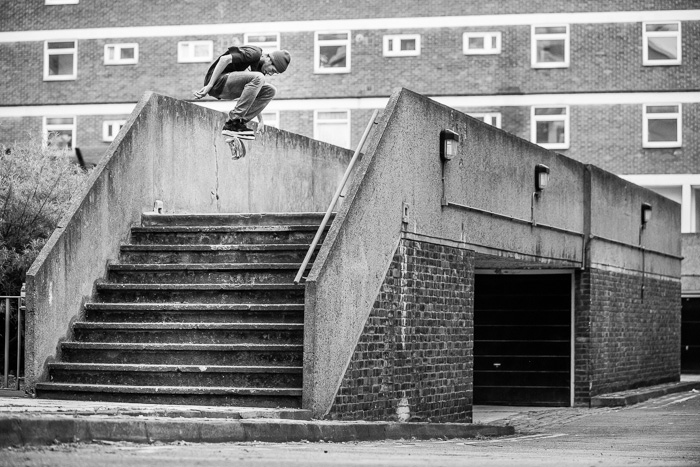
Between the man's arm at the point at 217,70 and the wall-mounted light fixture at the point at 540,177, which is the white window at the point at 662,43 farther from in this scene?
the man's arm at the point at 217,70

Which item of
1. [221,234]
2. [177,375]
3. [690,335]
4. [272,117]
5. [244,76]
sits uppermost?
[272,117]

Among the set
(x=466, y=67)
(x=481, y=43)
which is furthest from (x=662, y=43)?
(x=466, y=67)

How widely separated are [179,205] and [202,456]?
22.2ft

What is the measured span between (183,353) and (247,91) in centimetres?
288

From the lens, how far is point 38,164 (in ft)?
60.2

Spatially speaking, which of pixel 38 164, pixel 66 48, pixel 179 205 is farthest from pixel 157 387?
pixel 66 48

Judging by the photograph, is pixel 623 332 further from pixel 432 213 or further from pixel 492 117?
pixel 492 117

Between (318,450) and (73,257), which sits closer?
(318,450)

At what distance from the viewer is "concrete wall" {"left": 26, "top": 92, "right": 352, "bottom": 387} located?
12.0m

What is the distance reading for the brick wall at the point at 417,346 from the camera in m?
12.4

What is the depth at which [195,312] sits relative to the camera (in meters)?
12.4

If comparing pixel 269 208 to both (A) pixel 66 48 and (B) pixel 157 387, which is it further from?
(A) pixel 66 48

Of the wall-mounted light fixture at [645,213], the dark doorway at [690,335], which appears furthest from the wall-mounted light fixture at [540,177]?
the dark doorway at [690,335]

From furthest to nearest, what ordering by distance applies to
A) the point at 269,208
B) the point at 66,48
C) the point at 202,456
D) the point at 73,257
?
the point at 66,48
the point at 269,208
the point at 73,257
the point at 202,456
